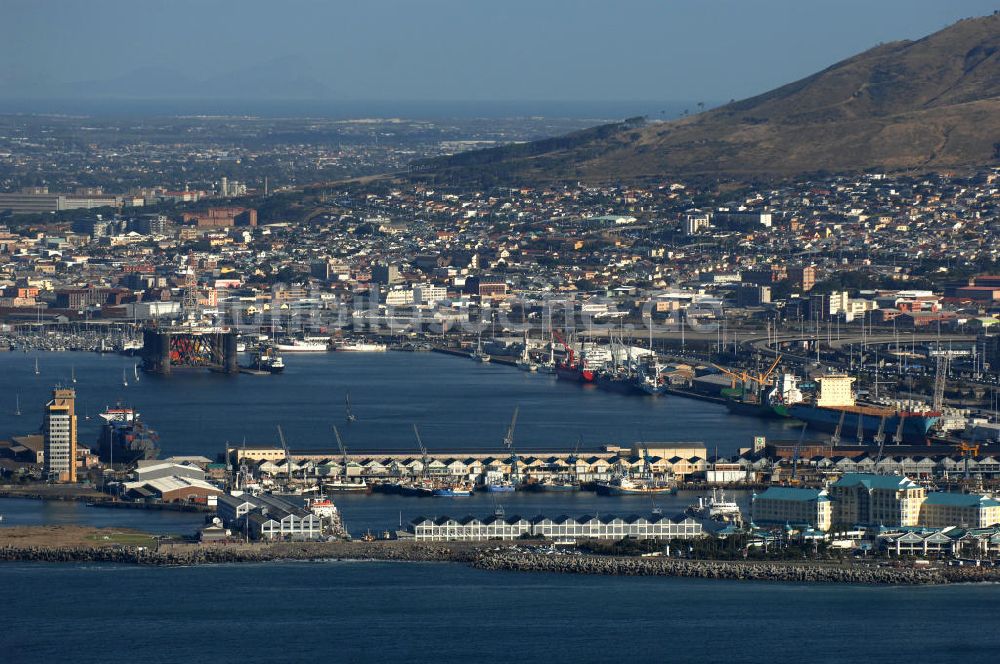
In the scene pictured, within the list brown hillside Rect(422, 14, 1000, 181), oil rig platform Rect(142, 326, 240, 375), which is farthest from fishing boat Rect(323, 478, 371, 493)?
brown hillside Rect(422, 14, 1000, 181)

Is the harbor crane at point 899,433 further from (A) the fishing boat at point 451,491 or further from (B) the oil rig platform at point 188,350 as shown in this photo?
(B) the oil rig platform at point 188,350

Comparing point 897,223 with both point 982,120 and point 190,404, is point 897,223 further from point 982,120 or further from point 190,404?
point 190,404

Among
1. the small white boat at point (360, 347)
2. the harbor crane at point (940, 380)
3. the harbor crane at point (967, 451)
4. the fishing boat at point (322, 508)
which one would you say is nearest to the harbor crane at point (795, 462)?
the harbor crane at point (967, 451)

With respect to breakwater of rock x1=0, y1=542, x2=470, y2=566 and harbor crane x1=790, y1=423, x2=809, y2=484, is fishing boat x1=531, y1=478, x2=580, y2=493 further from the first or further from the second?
breakwater of rock x1=0, y1=542, x2=470, y2=566

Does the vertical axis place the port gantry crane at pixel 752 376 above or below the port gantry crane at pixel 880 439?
below

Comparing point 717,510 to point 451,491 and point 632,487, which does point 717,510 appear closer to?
point 632,487

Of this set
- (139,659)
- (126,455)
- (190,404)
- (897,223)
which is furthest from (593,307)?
(139,659)

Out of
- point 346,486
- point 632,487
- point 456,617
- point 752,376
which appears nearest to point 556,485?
point 632,487
